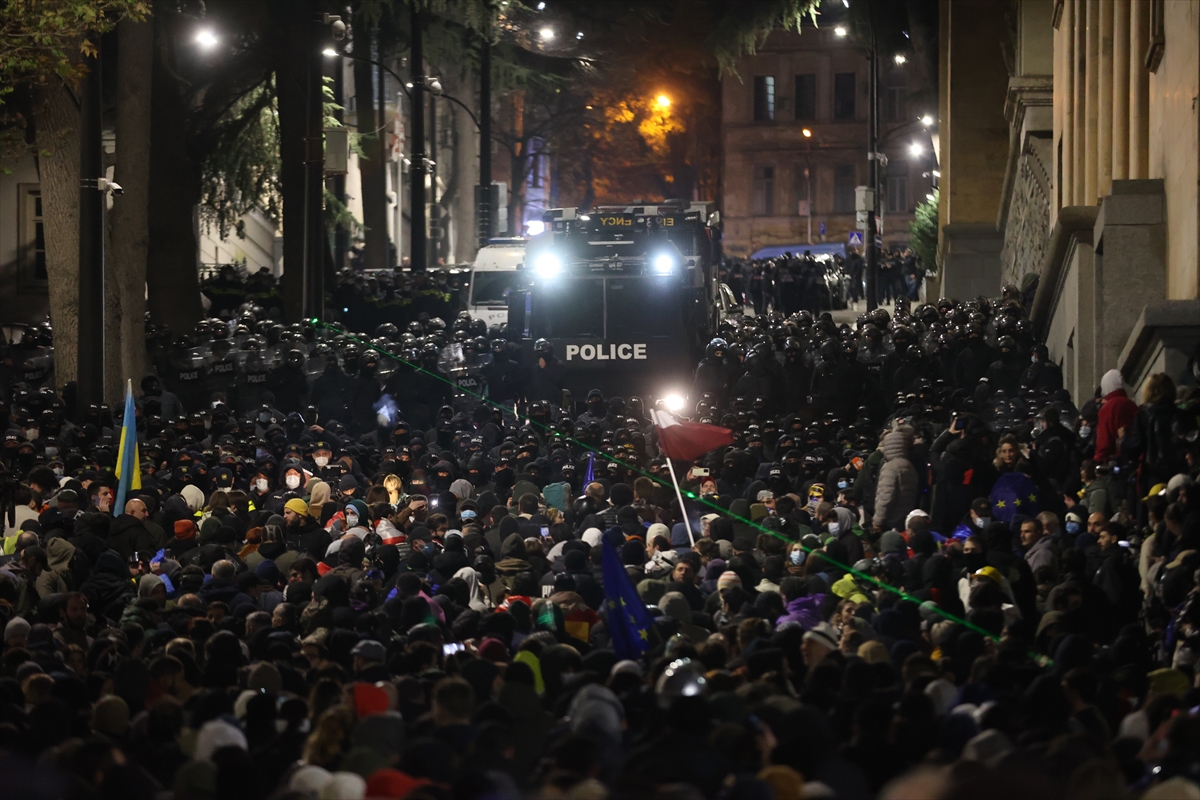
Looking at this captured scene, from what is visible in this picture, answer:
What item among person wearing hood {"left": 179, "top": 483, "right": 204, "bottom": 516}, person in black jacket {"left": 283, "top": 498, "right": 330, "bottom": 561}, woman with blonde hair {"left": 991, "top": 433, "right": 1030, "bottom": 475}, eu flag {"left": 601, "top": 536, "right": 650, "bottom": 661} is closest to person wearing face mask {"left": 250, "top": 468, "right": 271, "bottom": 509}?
person wearing hood {"left": 179, "top": 483, "right": 204, "bottom": 516}

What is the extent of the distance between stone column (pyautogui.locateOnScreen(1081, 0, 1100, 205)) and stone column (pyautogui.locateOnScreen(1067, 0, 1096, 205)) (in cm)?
44

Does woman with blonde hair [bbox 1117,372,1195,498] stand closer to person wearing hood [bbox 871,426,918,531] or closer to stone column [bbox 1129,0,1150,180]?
person wearing hood [bbox 871,426,918,531]

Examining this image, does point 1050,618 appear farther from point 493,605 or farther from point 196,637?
point 196,637

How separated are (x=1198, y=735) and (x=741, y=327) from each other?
19.1 metres

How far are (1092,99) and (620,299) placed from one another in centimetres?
719

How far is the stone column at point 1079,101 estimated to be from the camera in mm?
24062

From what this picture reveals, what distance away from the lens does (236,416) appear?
2342 centimetres

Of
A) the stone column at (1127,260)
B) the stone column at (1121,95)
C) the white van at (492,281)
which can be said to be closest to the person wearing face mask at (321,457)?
the stone column at (1127,260)

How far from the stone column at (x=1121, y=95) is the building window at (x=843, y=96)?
5929cm

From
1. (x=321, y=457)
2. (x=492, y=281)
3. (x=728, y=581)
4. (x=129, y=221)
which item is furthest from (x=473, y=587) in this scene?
(x=492, y=281)

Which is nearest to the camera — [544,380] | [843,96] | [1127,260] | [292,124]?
[1127,260]

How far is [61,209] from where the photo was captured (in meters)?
25.7

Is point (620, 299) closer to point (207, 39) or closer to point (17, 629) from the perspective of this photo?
point (207, 39)

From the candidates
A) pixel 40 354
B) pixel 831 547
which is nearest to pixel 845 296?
pixel 40 354
